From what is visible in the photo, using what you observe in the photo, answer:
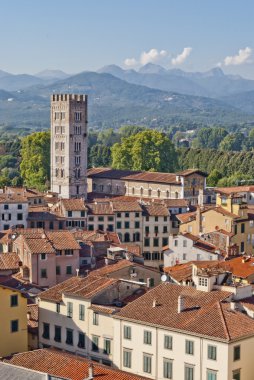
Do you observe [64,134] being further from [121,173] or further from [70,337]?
[70,337]

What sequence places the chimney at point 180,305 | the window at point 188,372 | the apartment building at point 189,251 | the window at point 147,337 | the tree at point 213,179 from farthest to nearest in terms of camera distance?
the tree at point 213,179
the apartment building at point 189,251
the chimney at point 180,305
the window at point 147,337
the window at point 188,372

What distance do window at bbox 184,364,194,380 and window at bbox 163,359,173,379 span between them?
837mm

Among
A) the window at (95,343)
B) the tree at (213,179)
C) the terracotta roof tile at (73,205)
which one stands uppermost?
the terracotta roof tile at (73,205)

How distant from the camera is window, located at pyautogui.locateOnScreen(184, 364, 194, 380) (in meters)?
41.2

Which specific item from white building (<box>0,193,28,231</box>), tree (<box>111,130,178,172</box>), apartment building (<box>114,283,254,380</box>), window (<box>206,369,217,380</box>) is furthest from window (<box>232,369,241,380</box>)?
tree (<box>111,130,178,172</box>)

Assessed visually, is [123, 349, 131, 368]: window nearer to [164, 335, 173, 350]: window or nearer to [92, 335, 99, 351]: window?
[92, 335, 99, 351]: window

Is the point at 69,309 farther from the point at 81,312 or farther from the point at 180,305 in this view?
the point at 180,305

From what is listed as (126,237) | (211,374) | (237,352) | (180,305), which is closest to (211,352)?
(211,374)

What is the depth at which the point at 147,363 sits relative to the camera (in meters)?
43.0

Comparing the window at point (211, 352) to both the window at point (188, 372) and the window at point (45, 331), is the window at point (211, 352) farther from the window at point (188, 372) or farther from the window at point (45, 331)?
the window at point (45, 331)

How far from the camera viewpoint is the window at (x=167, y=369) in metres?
42.0

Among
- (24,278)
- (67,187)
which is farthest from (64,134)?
(24,278)

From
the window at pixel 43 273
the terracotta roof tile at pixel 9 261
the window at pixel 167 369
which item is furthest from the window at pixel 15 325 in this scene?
the terracotta roof tile at pixel 9 261

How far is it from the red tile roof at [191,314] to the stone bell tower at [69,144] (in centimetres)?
6936
